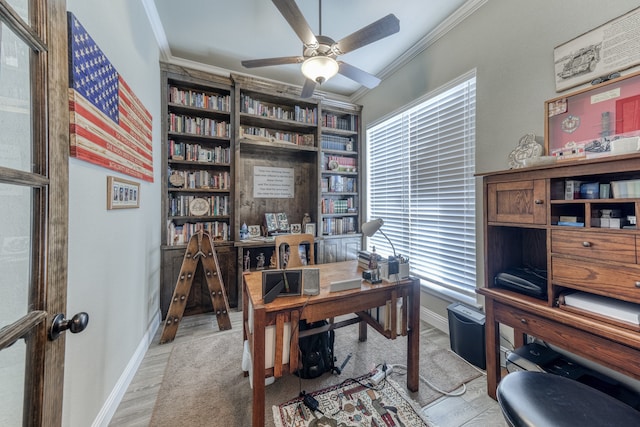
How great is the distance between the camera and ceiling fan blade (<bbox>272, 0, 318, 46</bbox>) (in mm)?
1357

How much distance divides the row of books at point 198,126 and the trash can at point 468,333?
3.05 metres

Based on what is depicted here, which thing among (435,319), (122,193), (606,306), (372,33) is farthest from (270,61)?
(435,319)

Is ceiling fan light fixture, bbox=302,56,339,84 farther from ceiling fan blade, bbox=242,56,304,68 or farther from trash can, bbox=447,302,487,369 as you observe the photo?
trash can, bbox=447,302,487,369

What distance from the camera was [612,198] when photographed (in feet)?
3.60

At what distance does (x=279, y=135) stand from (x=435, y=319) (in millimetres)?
2895

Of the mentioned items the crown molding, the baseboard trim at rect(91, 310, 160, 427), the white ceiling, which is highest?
the white ceiling

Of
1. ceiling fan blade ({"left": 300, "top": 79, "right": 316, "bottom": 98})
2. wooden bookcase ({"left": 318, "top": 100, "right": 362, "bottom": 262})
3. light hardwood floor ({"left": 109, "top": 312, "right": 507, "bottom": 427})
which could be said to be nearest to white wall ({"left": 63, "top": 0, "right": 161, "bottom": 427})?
light hardwood floor ({"left": 109, "top": 312, "right": 507, "bottom": 427})

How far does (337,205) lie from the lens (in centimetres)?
360

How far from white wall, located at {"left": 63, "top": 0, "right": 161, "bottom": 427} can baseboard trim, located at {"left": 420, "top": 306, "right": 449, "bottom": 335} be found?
8.67 feet

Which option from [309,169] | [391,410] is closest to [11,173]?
[391,410]

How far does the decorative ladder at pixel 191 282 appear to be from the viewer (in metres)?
2.22

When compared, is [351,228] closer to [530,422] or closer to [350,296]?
[350,296]

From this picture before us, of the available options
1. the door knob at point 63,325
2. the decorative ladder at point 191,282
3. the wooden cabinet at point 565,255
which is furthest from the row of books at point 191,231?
the wooden cabinet at point 565,255

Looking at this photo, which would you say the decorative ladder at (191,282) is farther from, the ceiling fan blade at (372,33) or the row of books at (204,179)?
the ceiling fan blade at (372,33)
